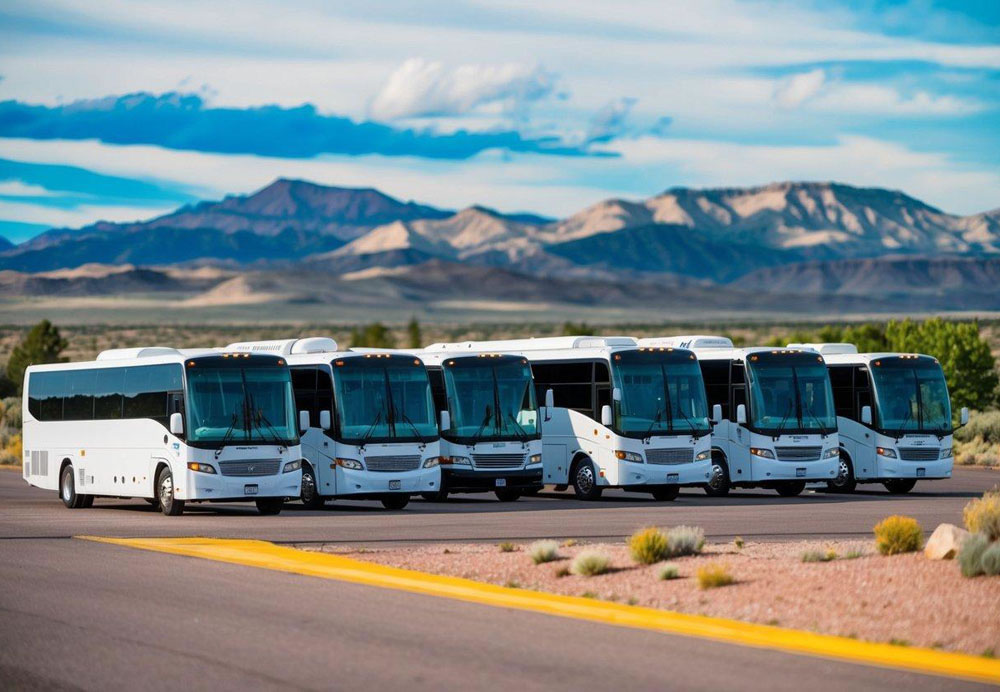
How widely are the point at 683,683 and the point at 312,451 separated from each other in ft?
60.3

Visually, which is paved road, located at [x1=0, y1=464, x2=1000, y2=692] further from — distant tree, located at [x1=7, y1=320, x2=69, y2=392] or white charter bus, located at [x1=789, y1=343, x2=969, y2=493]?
distant tree, located at [x1=7, y1=320, x2=69, y2=392]

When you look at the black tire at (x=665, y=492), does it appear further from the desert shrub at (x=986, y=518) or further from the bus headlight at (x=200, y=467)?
the desert shrub at (x=986, y=518)

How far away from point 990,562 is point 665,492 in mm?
16829

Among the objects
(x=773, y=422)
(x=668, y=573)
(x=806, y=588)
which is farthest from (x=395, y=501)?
(x=806, y=588)

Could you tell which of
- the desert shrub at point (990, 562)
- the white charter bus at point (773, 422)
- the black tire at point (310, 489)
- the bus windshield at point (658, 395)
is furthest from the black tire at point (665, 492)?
the desert shrub at point (990, 562)

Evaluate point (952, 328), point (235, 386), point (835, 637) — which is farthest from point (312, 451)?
point (952, 328)

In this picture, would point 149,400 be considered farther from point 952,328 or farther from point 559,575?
point 952,328

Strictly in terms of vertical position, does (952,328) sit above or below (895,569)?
above

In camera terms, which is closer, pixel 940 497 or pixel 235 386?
pixel 235 386

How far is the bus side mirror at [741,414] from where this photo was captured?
31.4 metres

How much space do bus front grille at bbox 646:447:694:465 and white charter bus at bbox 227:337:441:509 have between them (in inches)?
167

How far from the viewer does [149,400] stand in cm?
2642

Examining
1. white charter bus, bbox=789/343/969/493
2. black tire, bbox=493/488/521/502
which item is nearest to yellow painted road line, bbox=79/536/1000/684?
black tire, bbox=493/488/521/502

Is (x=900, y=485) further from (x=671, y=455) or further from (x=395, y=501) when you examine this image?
(x=395, y=501)
